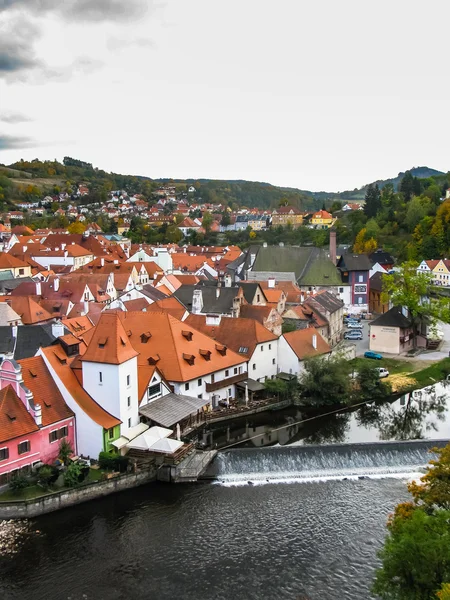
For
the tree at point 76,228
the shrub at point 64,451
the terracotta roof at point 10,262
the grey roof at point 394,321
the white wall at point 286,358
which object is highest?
the tree at point 76,228

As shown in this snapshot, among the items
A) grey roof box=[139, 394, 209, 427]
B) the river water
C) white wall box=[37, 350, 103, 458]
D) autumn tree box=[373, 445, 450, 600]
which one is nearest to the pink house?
white wall box=[37, 350, 103, 458]

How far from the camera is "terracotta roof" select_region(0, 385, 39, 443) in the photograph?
27755mm

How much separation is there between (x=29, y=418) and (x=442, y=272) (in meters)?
79.4

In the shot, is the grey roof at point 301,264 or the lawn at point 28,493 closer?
the lawn at point 28,493

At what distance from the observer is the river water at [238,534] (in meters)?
22.0

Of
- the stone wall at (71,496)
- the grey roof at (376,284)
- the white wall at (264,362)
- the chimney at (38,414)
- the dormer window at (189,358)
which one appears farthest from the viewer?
the grey roof at (376,284)

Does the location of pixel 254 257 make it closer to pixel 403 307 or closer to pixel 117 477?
pixel 403 307

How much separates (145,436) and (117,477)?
2897 mm

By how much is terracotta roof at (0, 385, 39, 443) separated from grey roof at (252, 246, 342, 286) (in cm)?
5091

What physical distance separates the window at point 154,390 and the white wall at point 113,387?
2.30m

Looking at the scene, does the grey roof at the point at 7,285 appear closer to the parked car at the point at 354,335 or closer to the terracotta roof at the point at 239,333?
the terracotta roof at the point at 239,333

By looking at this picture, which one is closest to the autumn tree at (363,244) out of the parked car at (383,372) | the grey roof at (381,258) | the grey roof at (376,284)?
the grey roof at (381,258)

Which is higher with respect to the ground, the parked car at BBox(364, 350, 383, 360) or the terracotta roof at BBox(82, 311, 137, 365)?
the terracotta roof at BBox(82, 311, 137, 365)

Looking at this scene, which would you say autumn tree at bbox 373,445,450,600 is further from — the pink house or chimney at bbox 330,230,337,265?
chimney at bbox 330,230,337,265
